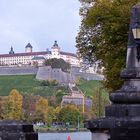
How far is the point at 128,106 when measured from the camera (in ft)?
38.2

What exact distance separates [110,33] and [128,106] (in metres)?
14.6

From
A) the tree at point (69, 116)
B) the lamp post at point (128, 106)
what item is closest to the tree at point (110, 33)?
the lamp post at point (128, 106)

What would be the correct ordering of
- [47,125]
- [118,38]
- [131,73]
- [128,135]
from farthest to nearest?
[47,125] → [118,38] → [131,73] → [128,135]

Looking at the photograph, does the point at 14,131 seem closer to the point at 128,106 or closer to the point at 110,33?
the point at 128,106

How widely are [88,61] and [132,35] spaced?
66.0 feet

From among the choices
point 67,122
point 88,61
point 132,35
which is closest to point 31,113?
point 67,122

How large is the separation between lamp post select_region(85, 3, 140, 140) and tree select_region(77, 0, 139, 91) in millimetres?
12022

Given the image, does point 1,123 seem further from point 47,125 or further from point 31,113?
point 31,113

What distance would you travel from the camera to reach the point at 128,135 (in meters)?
11.0

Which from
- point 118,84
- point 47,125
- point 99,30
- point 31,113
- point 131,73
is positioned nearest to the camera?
point 131,73

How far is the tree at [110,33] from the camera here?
25.4 metres

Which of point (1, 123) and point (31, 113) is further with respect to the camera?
point (31, 113)

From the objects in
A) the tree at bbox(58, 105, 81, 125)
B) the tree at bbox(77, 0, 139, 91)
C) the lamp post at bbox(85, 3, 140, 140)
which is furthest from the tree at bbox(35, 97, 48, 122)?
the lamp post at bbox(85, 3, 140, 140)

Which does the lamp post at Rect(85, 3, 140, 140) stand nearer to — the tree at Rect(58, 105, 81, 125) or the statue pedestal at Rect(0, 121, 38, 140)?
the statue pedestal at Rect(0, 121, 38, 140)
